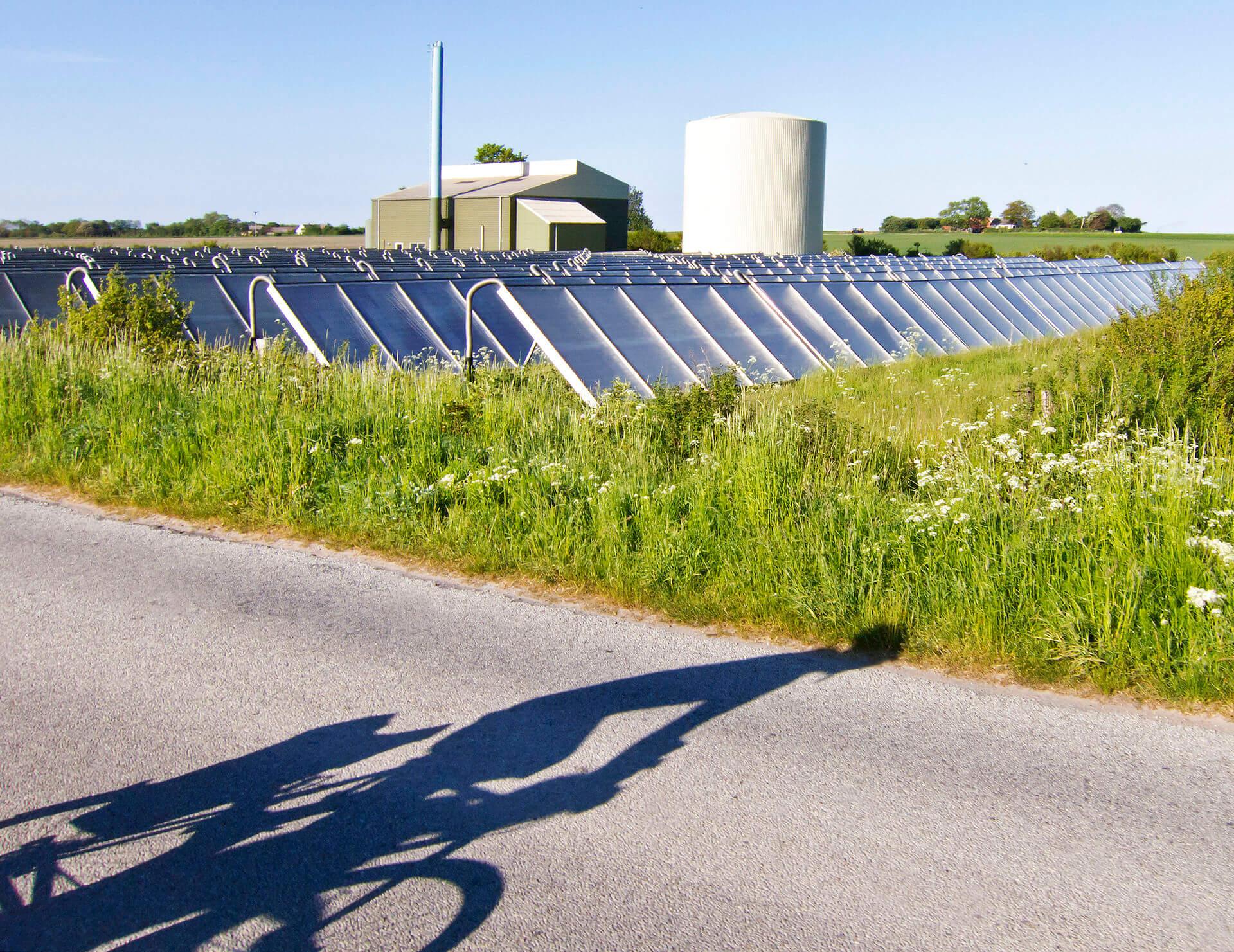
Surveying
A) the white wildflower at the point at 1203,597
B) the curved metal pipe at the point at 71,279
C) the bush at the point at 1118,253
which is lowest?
the white wildflower at the point at 1203,597

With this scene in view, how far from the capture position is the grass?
203 inches

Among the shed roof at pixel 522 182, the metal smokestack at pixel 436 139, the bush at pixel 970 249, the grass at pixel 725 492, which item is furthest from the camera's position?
the shed roof at pixel 522 182

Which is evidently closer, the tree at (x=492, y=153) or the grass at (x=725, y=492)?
the grass at (x=725, y=492)

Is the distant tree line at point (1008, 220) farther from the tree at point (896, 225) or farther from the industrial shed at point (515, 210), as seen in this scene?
the industrial shed at point (515, 210)

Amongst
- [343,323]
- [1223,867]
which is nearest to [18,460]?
[343,323]

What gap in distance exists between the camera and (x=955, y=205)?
11250 cm

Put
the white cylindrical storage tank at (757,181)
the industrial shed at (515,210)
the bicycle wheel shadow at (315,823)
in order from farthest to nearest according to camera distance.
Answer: the industrial shed at (515,210) → the white cylindrical storage tank at (757,181) → the bicycle wheel shadow at (315,823)

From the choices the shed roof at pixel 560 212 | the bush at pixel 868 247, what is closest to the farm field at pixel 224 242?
the shed roof at pixel 560 212

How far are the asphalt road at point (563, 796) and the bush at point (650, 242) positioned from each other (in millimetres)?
63128

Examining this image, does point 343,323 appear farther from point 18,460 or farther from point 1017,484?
point 1017,484

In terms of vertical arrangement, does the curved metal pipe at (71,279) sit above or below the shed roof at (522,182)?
below

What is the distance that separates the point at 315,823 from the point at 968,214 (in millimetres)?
117263

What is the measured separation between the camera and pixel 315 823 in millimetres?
3613

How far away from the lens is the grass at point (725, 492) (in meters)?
5.15
